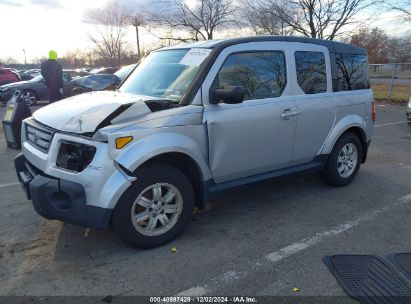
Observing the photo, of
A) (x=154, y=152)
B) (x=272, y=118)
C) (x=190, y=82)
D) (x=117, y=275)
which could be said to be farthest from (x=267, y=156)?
(x=117, y=275)

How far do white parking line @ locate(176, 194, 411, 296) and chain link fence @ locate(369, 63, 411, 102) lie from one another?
12755mm

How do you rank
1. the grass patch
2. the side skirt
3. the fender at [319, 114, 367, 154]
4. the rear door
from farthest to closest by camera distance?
1. the grass patch
2. the fender at [319, 114, 367, 154]
3. the rear door
4. the side skirt

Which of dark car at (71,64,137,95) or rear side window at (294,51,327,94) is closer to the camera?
rear side window at (294,51,327,94)

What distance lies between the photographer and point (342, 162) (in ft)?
16.9

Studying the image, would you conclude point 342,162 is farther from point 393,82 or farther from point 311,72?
point 393,82

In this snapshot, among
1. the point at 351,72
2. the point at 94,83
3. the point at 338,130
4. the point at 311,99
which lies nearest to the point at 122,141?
the point at 311,99

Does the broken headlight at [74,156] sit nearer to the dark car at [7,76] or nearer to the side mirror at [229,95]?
the side mirror at [229,95]

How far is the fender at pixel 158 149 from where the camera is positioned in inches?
121

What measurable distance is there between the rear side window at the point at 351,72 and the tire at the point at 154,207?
8.76 feet

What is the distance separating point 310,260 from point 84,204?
1.99m

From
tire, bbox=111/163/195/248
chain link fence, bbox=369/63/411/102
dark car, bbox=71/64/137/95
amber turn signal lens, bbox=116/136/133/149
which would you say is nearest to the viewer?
amber turn signal lens, bbox=116/136/133/149

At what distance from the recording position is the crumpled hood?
314 cm

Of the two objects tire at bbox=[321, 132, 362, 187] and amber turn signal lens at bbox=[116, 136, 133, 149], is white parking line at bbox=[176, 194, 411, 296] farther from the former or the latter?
amber turn signal lens at bbox=[116, 136, 133, 149]

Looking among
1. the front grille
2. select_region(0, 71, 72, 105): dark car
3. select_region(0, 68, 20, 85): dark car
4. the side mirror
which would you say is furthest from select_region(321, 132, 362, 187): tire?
select_region(0, 68, 20, 85): dark car
